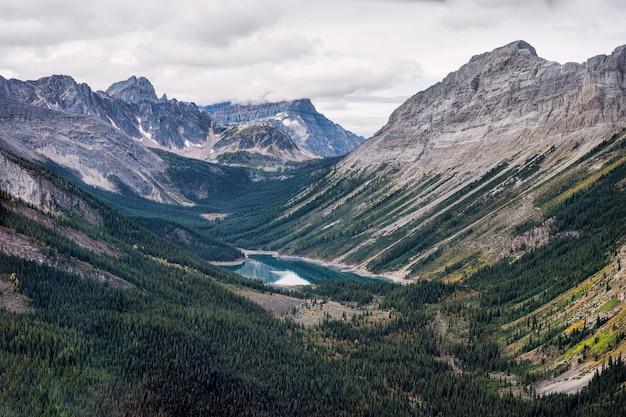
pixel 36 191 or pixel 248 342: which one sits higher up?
pixel 36 191

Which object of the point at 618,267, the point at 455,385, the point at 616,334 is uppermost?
the point at 618,267

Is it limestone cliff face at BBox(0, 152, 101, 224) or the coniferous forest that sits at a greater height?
limestone cliff face at BBox(0, 152, 101, 224)

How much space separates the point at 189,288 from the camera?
156875 mm

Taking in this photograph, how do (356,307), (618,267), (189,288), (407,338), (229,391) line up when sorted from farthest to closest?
(356,307) → (189,288) → (407,338) → (618,267) → (229,391)

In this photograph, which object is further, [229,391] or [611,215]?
[611,215]

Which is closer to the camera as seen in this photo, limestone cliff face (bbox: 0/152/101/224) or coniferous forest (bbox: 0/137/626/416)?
coniferous forest (bbox: 0/137/626/416)

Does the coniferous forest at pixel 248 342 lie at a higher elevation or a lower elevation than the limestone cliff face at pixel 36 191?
lower

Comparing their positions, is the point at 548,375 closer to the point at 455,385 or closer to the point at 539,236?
the point at 455,385

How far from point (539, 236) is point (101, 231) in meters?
131

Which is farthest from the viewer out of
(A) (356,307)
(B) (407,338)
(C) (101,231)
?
(C) (101,231)

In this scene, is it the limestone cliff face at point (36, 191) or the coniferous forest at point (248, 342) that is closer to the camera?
the coniferous forest at point (248, 342)

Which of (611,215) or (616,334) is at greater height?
(611,215)

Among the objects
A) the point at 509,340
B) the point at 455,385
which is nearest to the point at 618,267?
the point at 509,340

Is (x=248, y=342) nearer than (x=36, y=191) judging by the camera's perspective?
Yes
